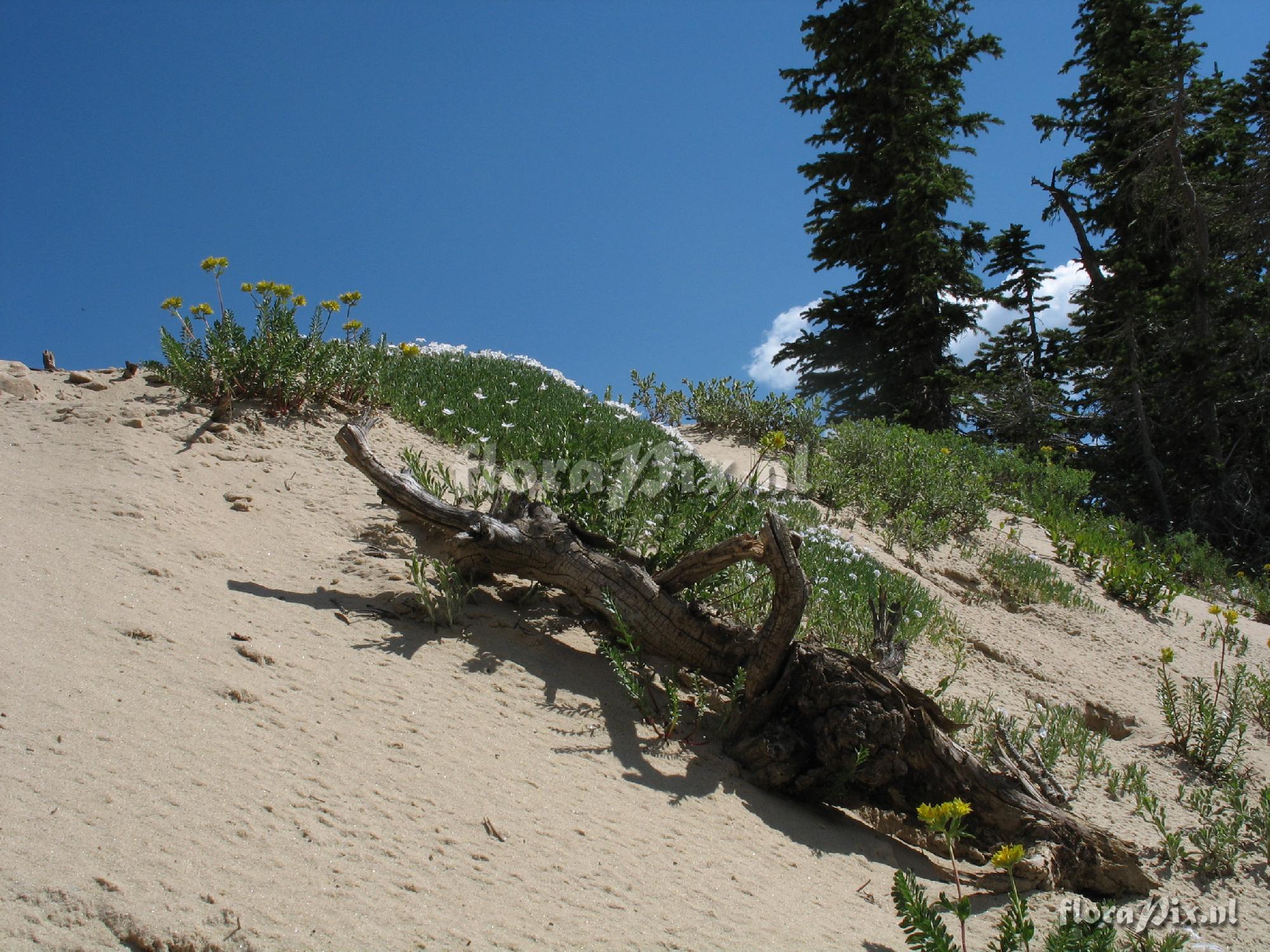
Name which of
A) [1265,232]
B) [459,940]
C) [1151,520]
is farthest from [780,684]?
[1265,232]

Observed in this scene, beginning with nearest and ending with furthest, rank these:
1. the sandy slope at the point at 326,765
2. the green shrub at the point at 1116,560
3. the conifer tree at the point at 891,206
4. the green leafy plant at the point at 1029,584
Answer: the sandy slope at the point at 326,765
the green leafy plant at the point at 1029,584
the green shrub at the point at 1116,560
the conifer tree at the point at 891,206

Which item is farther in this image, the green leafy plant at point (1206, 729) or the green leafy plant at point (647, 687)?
the green leafy plant at point (1206, 729)

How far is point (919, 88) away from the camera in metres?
16.4

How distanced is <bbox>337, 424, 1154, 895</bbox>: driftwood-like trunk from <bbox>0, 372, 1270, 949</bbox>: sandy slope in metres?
0.18

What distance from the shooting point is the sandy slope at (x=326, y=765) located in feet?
7.14

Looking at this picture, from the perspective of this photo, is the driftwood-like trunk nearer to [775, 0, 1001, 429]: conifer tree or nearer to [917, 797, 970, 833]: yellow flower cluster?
[917, 797, 970, 833]: yellow flower cluster

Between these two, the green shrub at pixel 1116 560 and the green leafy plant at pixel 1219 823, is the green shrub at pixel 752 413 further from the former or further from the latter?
the green leafy plant at pixel 1219 823

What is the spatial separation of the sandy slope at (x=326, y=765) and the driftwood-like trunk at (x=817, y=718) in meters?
0.18

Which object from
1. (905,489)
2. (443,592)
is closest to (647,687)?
(443,592)

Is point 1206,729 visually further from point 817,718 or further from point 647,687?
point 647,687

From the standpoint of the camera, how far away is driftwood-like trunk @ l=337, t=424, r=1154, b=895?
3.53 metres

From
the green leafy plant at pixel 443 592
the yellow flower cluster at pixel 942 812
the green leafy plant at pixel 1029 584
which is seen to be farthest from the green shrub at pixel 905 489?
the yellow flower cluster at pixel 942 812

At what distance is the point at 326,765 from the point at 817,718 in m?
2.12

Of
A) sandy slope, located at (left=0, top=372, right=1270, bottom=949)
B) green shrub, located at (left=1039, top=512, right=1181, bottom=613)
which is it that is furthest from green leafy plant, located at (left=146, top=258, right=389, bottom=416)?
green shrub, located at (left=1039, top=512, right=1181, bottom=613)
